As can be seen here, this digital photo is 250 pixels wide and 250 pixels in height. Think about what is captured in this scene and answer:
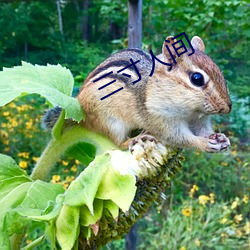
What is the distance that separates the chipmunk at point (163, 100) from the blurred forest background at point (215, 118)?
3.11 ft

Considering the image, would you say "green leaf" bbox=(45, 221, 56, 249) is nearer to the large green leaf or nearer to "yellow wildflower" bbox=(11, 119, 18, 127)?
the large green leaf

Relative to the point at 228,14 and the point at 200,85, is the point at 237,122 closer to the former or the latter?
the point at 228,14

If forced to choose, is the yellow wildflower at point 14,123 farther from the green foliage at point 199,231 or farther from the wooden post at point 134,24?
the wooden post at point 134,24

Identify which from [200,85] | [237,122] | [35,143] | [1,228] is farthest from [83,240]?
[237,122]

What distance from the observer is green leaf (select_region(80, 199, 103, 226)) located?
452 millimetres

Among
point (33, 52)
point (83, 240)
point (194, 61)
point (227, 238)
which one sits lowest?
point (227, 238)

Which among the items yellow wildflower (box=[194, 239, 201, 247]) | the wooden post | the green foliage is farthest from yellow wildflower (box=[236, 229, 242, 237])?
the wooden post

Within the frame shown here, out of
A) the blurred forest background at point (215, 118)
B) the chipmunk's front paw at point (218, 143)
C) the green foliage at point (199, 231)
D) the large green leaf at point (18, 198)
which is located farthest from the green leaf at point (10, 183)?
the green foliage at point (199, 231)

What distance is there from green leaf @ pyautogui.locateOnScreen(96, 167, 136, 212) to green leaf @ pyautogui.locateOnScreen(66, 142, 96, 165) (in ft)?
0.46

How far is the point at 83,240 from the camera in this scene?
1.60ft

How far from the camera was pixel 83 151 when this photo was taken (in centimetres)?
61

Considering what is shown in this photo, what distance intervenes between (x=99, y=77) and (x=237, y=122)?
231 cm

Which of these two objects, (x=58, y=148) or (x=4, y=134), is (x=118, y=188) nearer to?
(x=58, y=148)

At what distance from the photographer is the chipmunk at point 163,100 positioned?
61 cm
